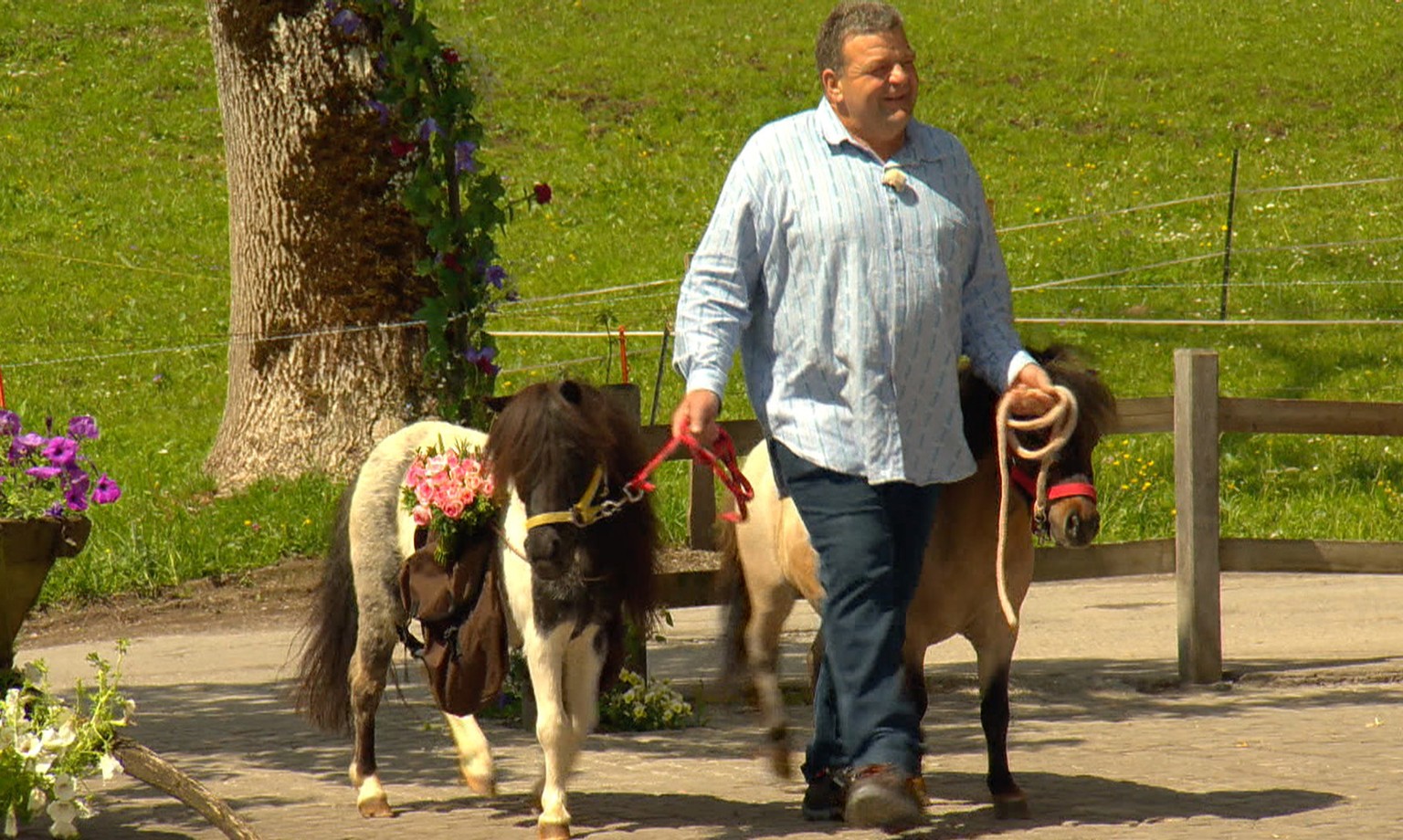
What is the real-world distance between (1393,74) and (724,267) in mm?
26644

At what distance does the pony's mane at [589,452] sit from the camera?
5648mm

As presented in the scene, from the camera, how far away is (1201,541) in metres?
8.35

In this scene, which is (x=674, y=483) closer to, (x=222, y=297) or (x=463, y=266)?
(x=463, y=266)

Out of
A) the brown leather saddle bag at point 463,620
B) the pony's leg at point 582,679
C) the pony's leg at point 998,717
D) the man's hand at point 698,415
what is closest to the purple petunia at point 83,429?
the brown leather saddle bag at point 463,620

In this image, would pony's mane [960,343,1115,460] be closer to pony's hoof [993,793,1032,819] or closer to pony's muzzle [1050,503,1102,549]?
pony's muzzle [1050,503,1102,549]

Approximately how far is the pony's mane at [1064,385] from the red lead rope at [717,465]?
0.68 m

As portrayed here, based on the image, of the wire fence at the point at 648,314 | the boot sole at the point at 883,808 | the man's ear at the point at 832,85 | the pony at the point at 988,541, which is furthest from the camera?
the wire fence at the point at 648,314

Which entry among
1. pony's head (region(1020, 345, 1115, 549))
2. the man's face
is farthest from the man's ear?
pony's head (region(1020, 345, 1115, 549))

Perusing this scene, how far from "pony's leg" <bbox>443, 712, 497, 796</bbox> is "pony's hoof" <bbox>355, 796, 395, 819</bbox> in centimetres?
32

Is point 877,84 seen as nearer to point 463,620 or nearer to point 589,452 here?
point 589,452

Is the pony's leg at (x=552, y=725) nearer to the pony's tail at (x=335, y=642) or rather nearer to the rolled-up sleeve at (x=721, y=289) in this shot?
the rolled-up sleeve at (x=721, y=289)

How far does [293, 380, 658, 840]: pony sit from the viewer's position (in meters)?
5.61

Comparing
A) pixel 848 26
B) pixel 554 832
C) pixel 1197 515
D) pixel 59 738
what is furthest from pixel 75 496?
pixel 1197 515

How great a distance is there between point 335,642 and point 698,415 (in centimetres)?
204
